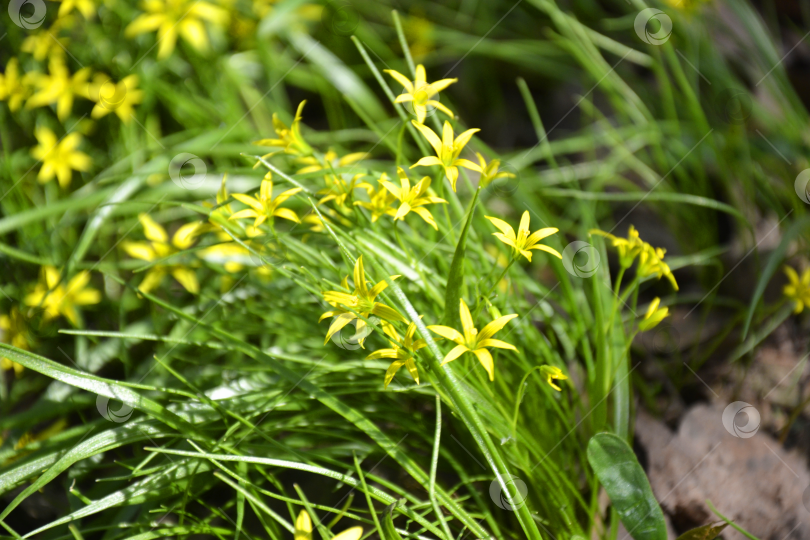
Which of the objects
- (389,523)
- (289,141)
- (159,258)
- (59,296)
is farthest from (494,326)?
(59,296)

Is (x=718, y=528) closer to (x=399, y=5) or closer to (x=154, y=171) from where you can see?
(x=154, y=171)

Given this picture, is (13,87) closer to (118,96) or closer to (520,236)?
(118,96)

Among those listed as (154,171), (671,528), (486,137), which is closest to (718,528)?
(671,528)

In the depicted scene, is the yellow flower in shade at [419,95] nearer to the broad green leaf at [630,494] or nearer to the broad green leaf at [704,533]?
the broad green leaf at [630,494]

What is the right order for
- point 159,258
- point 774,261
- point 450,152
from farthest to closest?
point 159,258 → point 774,261 → point 450,152

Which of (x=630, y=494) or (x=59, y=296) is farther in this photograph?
(x=59, y=296)

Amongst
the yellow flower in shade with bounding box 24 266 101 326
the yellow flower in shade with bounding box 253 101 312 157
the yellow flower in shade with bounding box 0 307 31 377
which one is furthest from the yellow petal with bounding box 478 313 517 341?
the yellow flower in shade with bounding box 0 307 31 377
